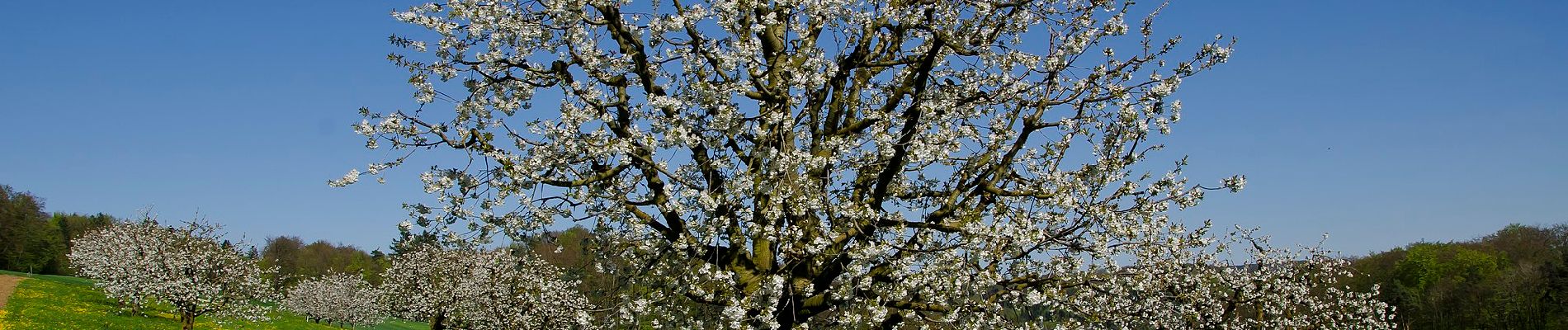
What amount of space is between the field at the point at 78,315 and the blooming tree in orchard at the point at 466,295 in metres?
5.24

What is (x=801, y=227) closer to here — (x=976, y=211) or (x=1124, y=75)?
(x=976, y=211)

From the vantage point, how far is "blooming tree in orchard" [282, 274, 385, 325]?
166 ft

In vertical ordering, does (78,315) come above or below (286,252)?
below

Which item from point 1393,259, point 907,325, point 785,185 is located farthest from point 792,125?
point 1393,259

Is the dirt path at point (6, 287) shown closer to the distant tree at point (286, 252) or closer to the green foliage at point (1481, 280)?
the distant tree at point (286, 252)

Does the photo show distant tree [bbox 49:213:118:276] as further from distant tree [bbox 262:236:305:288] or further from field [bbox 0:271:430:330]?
field [bbox 0:271:430:330]

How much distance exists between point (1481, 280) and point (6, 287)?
80.4 meters

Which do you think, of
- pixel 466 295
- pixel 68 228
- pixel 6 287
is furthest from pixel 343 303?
pixel 68 228

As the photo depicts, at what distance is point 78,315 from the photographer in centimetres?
3303

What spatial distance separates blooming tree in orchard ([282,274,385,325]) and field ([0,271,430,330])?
321cm

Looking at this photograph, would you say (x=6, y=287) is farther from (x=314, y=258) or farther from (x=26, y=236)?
(x=314, y=258)

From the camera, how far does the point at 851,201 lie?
23.9 feet

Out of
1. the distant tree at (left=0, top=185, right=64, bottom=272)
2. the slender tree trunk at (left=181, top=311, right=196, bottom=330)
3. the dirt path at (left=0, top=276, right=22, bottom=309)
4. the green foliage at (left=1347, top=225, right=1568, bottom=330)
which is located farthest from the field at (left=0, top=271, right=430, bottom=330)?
the green foliage at (left=1347, top=225, right=1568, bottom=330)

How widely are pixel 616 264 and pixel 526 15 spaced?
7.67ft
